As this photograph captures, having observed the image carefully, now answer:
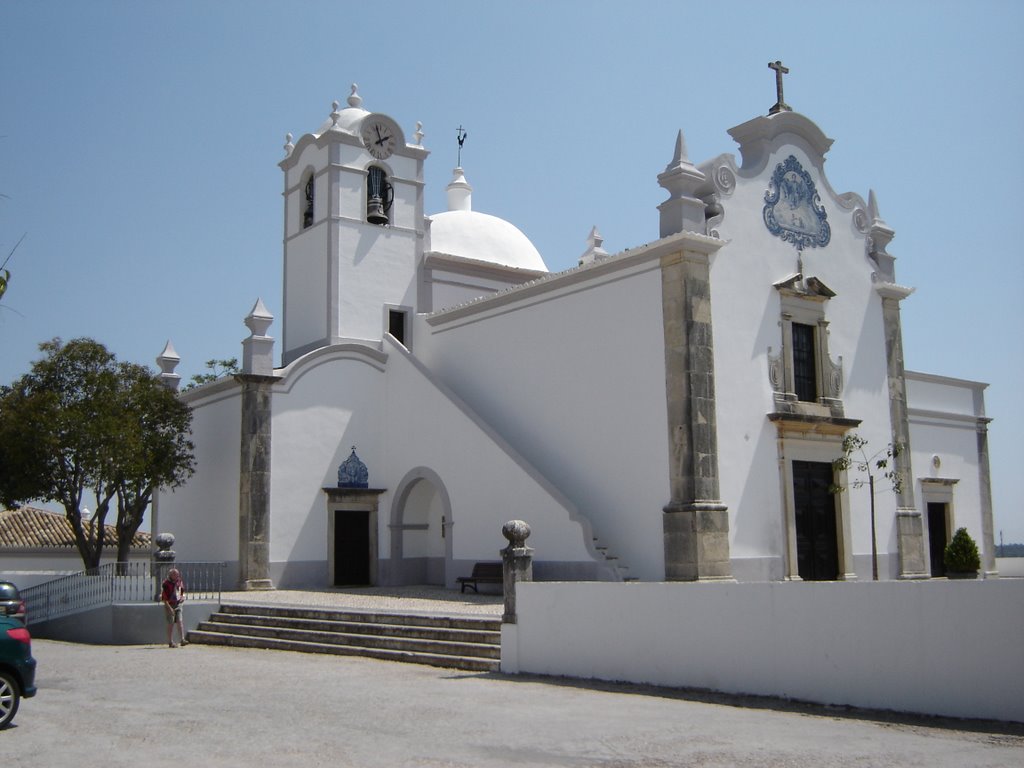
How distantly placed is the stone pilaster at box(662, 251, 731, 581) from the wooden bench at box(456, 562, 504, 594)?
3.53 m

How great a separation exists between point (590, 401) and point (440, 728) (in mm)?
11291

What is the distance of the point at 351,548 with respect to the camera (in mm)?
23047

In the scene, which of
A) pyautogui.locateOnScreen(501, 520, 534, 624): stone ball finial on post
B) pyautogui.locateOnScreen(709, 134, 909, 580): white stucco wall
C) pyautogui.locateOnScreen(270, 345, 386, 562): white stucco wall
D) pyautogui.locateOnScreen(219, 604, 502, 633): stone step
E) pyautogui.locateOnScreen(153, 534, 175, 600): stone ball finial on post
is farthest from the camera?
pyautogui.locateOnScreen(270, 345, 386, 562): white stucco wall

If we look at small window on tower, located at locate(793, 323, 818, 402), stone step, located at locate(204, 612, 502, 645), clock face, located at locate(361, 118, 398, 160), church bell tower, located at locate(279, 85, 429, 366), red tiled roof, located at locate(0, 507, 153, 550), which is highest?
clock face, located at locate(361, 118, 398, 160)

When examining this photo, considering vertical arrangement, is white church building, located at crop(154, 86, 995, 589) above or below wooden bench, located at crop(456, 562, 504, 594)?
above

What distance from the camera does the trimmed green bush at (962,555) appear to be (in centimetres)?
2227

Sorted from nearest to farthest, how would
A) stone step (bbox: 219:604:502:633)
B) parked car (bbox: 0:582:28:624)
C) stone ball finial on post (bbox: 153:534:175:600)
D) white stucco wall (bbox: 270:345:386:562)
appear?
1. stone step (bbox: 219:604:502:633)
2. parked car (bbox: 0:582:28:624)
3. stone ball finial on post (bbox: 153:534:175:600)
4. white stucco wall (bbox: 270:345:386:562)

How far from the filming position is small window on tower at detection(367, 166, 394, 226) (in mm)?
25219

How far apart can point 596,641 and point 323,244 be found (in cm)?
1537

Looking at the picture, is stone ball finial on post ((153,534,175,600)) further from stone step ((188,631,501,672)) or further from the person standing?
stone step ((188,631,501,672))

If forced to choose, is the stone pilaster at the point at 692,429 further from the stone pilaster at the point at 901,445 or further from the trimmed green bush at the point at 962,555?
the trimmed green bush at the point at 962,555

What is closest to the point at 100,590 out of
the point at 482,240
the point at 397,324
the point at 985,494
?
the point at 397,324

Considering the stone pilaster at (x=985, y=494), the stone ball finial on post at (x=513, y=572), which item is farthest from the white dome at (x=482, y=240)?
the stone ball finial on post at (x=513, y=572)

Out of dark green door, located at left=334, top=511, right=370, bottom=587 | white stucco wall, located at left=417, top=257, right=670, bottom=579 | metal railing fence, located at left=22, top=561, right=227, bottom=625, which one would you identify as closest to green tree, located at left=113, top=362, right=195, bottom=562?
metal railing fence, located at left=22, top=561, right=227, bottom=625
